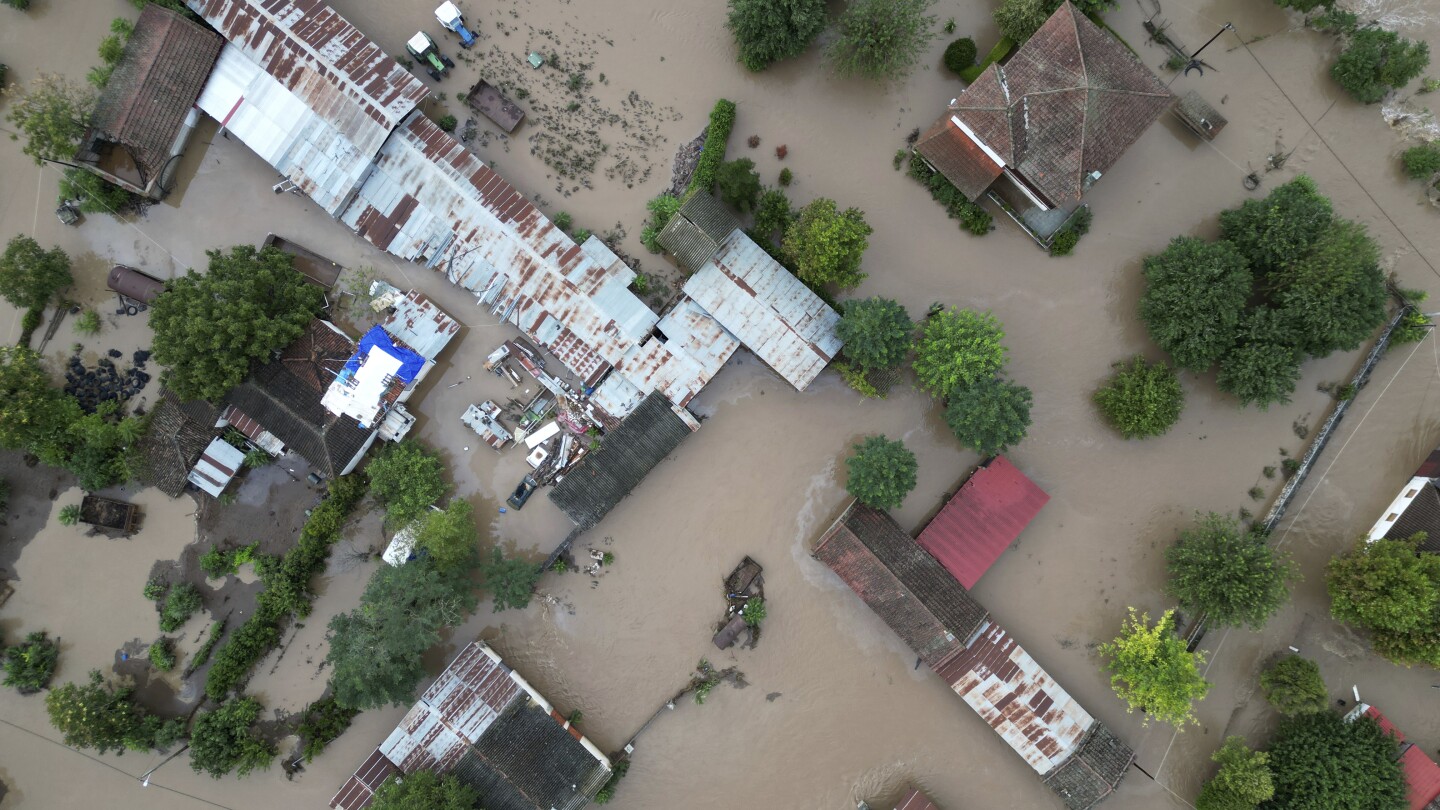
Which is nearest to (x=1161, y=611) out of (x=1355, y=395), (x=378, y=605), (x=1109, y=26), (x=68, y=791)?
(x=1355, y=395)

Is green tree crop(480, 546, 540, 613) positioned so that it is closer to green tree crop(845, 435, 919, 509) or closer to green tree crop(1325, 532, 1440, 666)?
green tree crop(845, 435, 919, 509)

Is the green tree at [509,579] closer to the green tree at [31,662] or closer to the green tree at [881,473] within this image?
the green tree at [881,473]

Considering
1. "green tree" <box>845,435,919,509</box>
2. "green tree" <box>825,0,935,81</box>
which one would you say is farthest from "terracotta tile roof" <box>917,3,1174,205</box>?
"green tree" <box>845,435,919,509</box>

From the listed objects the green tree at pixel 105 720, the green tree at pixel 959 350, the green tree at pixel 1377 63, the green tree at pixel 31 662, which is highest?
the green tree at pixel 1377 63

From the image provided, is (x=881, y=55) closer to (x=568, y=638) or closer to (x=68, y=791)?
(x=568, y=638)

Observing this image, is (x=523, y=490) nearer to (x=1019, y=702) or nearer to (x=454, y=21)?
(x=454, y=21)

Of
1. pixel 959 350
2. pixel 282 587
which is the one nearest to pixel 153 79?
pixel 282 587

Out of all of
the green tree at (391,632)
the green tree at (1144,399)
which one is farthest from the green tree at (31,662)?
the green tree at (1144,399)
